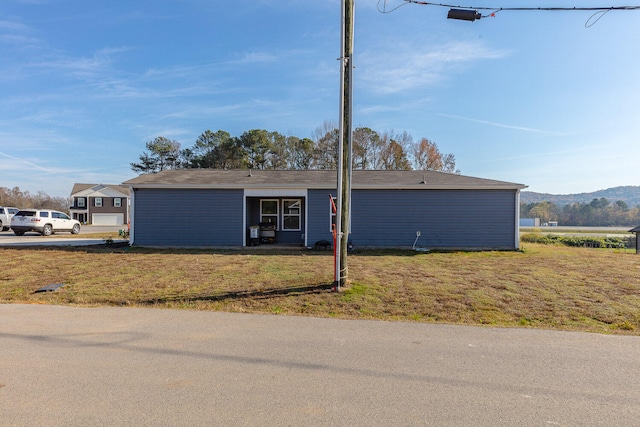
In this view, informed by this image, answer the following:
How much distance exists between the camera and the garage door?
4909 centimetres

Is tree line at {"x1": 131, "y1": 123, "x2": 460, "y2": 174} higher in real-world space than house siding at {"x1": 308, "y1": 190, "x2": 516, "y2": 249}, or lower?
higher

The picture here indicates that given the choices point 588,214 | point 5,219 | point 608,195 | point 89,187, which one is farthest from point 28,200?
point 608,195

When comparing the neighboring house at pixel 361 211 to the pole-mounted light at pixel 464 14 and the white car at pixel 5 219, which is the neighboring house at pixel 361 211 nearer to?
the pole-mounted light at pixel 464 14

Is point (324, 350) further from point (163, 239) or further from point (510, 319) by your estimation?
point (163, 239)

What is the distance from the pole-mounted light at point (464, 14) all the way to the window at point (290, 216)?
409 inches

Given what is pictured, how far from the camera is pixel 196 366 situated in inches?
149

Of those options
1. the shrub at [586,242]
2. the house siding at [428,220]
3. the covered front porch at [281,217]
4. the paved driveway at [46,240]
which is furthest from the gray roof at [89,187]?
the shrub at [586,242]

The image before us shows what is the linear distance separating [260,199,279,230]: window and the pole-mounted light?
1070 centimetres

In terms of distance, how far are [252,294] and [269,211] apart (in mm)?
9784

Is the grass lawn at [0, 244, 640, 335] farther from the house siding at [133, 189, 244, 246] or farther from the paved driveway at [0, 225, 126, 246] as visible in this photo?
the paved driveway at [0, 225, 126, 246]

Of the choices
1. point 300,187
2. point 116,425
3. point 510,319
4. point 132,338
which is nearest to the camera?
point 116,425

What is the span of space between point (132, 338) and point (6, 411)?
5.88 ft

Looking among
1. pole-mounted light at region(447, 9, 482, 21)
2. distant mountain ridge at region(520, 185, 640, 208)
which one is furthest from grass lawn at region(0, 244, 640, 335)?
distant mountain ridge at region(520, 185, 640, 208)

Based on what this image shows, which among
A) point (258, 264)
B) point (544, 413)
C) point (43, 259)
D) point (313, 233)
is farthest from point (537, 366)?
point (43, 259)
